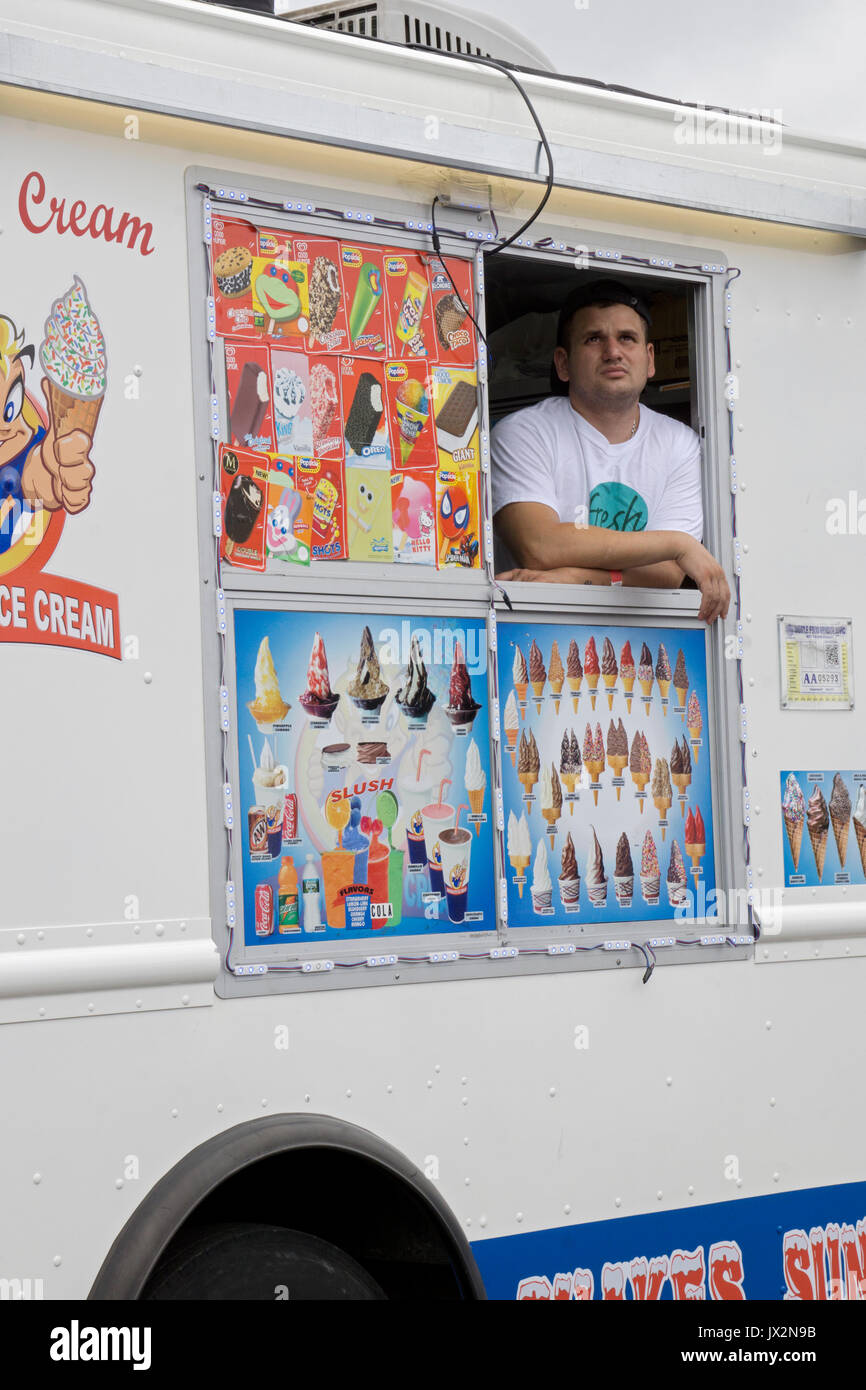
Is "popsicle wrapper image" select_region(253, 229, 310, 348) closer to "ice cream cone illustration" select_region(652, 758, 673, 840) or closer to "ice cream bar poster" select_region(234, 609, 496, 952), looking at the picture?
"ice cream bar poster" select_region(234, 609, 496, 952)

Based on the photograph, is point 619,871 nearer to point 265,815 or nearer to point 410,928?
point 410,928

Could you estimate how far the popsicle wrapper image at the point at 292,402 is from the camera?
330cm

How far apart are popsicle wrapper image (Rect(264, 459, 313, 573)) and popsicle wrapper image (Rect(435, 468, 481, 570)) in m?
0.33

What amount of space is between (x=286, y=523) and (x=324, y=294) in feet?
1.67

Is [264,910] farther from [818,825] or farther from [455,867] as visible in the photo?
[818,825]

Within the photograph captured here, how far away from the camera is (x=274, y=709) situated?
3244mm

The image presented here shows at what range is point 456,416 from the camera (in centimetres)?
357

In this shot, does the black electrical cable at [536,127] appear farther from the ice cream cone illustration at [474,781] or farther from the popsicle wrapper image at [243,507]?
the ice cream cone illustration at [474,781]

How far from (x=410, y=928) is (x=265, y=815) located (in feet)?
1.39

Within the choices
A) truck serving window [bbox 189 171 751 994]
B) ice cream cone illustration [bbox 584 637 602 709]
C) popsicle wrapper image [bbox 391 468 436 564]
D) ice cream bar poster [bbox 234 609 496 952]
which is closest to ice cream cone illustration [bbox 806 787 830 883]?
truck serving window [bbox 189 171 751 994]

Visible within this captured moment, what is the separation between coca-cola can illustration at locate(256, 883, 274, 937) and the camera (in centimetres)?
319

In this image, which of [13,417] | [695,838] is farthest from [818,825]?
[13,417]

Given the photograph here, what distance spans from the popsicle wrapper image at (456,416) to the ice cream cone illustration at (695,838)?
101 cm
